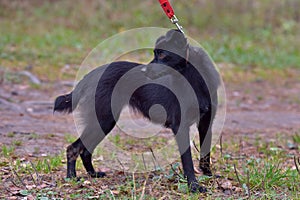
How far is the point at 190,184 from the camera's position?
410cm

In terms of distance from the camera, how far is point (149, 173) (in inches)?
182

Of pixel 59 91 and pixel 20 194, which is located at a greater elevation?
pixel 59 91

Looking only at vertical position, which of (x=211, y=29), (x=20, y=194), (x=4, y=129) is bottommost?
(x=20, y=194)

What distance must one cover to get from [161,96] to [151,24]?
884 centimetres

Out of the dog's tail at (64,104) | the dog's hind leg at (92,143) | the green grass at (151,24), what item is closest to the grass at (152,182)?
the dog's hind leg at (92,143)

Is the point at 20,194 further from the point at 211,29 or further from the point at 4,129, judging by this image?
the point at 211,29

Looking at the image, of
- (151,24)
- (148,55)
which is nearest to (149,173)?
(148,55)

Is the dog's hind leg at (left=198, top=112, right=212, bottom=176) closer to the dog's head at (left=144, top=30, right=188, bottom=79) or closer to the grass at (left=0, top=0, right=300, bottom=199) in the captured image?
the grass at (left=0, top=0, right=300, bottom=199)

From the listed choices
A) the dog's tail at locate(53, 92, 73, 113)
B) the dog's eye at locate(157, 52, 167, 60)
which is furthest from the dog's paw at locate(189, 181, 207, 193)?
the dog's tail at locate(53, 92, 73, 113)

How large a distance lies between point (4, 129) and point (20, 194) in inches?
92.0

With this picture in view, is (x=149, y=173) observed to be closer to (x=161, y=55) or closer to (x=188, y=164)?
(x=188, y=164)

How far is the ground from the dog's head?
2.93 ft

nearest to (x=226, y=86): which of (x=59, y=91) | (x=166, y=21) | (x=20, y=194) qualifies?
(x=59, y=91)

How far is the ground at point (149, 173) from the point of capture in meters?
4.15
